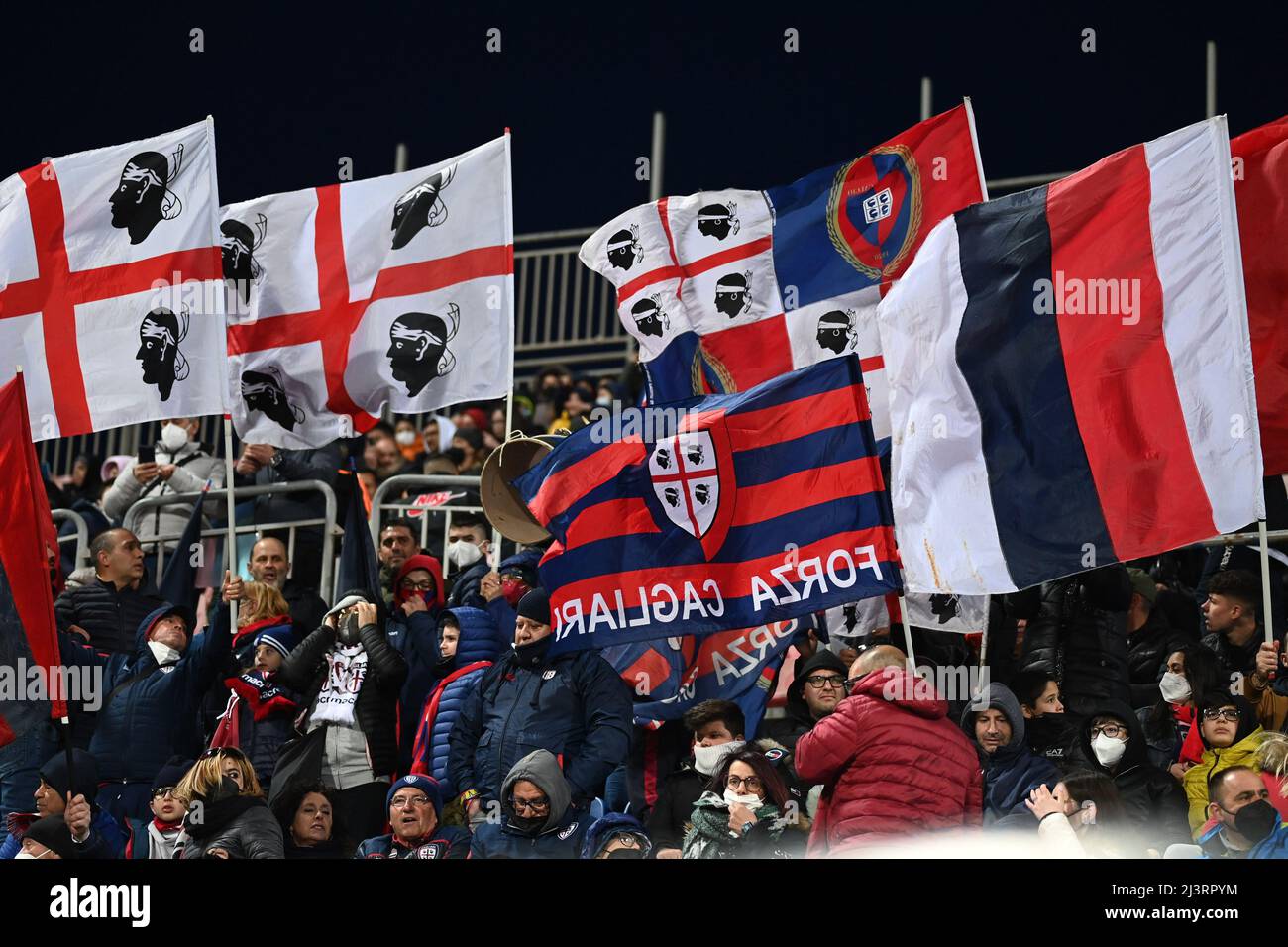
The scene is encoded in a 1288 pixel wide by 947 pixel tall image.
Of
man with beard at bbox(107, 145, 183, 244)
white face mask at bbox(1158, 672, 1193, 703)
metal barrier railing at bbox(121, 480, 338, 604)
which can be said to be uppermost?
man with beard at bbox(107, 145, 183, 244)

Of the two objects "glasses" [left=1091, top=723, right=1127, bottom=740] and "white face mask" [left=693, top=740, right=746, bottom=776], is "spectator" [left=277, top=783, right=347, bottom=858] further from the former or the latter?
"glasses" [left=1091, top=723, right=1127, bottom=740]

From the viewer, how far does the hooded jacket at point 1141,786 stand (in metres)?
9.22

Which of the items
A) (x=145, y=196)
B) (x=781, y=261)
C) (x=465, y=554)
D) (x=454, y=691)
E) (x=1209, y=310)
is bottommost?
(x=454, y=691)

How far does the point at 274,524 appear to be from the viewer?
1418cm

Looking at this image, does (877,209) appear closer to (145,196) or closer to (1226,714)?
(1226,714)

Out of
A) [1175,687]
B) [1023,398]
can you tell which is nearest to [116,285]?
[1023,398]

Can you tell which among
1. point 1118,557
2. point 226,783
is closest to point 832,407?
point 1118,557

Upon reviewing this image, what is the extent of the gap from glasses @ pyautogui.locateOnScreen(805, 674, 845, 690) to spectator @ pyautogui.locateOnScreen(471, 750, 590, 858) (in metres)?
1.46

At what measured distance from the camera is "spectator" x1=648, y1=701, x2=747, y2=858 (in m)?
10.2

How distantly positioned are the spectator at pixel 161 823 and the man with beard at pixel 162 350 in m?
2.81

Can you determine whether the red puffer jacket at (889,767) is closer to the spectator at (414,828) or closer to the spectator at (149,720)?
the spectator at (414,828)

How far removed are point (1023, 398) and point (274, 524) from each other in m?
5.72

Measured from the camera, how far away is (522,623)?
11.2 metres

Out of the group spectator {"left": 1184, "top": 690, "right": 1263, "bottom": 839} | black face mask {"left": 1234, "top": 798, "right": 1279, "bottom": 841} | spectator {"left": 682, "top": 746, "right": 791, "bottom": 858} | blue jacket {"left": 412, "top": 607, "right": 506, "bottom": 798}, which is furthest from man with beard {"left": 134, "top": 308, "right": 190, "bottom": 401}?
black face mask {"left": 1234, "top": 798, "right": 1279, "bottom": 841}
